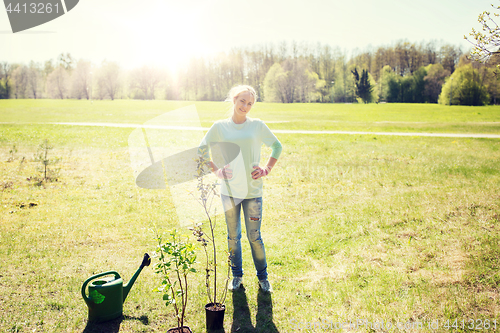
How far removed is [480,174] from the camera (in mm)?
10188

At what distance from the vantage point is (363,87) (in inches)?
3150

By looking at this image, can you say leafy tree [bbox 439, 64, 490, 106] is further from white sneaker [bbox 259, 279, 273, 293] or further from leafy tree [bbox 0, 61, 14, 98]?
leafy tree [bbox 0, 61, 14, 98]

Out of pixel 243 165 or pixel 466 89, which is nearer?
pixel 243 165

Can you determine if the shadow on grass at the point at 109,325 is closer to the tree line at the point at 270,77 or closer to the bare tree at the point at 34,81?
the tree line at the point at 270,77

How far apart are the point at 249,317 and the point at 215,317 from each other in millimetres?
469

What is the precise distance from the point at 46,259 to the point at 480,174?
11233 millimetres

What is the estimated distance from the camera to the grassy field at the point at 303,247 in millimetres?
3545

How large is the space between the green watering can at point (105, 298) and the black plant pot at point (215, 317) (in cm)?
80

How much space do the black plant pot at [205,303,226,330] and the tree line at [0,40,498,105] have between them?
76.1 m

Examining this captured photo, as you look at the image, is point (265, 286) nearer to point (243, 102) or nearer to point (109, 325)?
point (109, 325)

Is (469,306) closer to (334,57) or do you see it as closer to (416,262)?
(416,262)

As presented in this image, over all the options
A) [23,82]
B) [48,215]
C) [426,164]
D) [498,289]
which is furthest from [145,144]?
[23,82]

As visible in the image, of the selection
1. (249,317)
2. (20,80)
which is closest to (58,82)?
(20,80)

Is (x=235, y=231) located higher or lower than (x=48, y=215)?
higher
